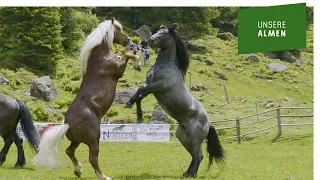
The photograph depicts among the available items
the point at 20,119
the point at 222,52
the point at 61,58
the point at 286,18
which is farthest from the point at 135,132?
the point at 222,52

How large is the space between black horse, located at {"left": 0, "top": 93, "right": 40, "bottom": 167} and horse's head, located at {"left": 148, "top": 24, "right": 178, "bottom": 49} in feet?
12.8

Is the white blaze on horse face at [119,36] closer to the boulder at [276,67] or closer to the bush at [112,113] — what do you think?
the bush at [112,113]

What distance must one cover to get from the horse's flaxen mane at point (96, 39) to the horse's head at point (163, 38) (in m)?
0.86

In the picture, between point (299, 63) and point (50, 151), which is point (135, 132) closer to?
point (50, 151)

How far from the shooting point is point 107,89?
8531 millimetres

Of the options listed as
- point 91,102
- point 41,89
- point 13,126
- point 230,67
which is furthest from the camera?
point 230,67

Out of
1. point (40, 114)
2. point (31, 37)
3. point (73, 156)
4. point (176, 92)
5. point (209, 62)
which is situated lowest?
point (209, 62)

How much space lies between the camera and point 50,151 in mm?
8102

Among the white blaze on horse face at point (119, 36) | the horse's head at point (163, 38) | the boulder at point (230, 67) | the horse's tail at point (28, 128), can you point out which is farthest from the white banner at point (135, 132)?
the boulder at point (230, 67)

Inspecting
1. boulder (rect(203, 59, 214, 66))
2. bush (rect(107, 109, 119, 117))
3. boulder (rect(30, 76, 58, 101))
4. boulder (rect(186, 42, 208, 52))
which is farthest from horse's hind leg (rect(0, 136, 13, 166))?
boulder (rect(186, 42, 208, 52))

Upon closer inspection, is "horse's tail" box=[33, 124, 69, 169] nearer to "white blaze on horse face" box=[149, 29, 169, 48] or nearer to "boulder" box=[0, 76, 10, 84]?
"white blaze on horse face" box=[149, 29, 169, 48]

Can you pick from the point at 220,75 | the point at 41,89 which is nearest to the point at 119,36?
the point at 41,89

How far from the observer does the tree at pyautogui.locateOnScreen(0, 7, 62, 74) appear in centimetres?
3256

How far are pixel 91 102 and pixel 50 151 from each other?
108 centimetres
